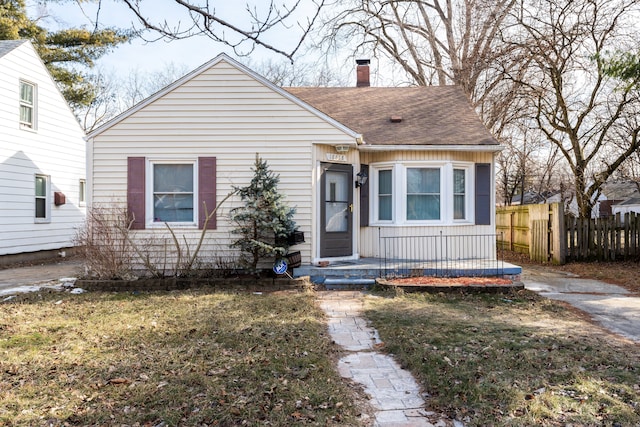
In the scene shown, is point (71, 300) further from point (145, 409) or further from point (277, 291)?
point (145, 409)

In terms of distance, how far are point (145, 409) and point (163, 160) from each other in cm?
710

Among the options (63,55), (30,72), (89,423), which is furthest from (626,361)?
(63,55)

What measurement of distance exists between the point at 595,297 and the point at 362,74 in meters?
9.68

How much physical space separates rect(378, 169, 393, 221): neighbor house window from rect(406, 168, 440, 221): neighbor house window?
437mm

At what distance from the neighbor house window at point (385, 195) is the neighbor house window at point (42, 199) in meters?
10.7

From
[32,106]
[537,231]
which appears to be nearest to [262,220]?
[537,231]

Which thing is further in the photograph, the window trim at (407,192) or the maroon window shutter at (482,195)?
the maroon window shutter at (482,195)

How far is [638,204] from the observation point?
1492 inches

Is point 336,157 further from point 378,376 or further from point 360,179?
point 378,376

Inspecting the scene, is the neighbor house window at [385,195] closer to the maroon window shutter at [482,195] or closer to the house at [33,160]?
the maroon window shutter at [482,195]

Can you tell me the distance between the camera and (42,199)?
1445 centimetres

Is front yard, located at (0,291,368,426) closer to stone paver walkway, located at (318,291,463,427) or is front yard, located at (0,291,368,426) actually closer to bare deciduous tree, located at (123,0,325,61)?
stone paver walkway, located at (318,291,463,427)

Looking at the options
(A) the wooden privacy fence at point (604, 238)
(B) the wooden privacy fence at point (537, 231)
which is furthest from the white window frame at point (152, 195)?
(A) the wooden privacy fence at point (604, 238)

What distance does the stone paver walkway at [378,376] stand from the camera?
3494mm
